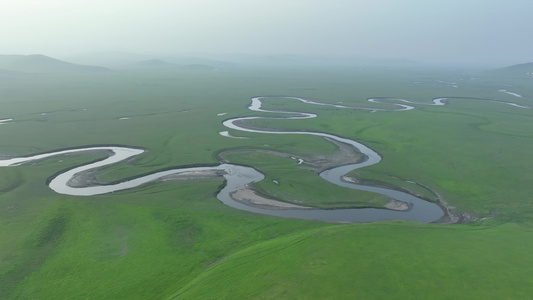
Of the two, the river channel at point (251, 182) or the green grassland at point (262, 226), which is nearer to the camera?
the green grassland at point (262, 226)

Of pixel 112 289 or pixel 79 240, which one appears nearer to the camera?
pixel 112 289

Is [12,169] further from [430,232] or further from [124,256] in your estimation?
[430,232]

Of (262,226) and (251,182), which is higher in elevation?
(251,182)

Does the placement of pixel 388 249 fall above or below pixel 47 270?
above

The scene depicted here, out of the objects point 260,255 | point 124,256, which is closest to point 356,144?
point 260,255

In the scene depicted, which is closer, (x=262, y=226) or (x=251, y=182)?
(x=262, y=226)

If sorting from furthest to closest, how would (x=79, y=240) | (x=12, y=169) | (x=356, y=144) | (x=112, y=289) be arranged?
(x=356, y=144) → (x=12, y=169) → (x=79, y=240) → (x=112, y=289)

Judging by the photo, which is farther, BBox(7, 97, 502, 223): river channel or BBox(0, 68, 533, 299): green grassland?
BBox(7, 97, 502, 223): river channel

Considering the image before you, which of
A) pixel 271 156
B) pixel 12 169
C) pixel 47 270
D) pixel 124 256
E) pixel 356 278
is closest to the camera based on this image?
pixel 356 278
